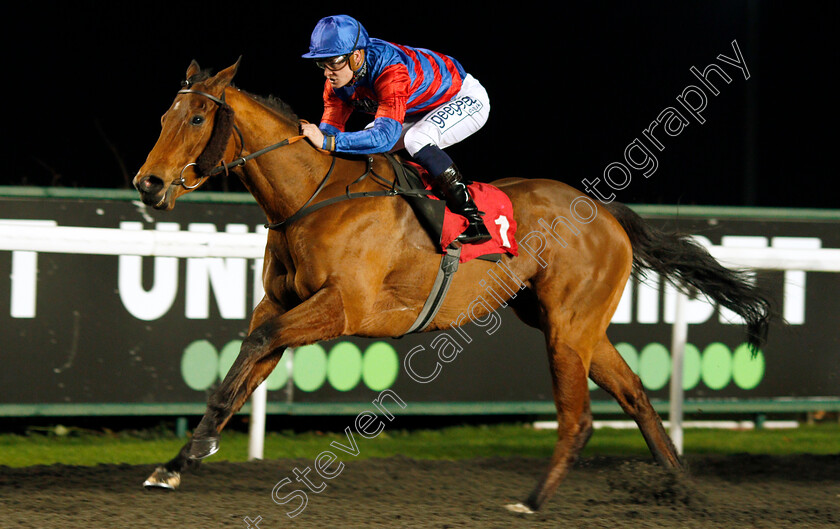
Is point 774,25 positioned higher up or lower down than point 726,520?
higher up

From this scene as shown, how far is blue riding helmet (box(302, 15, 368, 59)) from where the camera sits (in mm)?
3693

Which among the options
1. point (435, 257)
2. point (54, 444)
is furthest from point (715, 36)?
point (54, 444)

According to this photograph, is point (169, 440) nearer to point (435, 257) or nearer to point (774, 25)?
point (435, 257)

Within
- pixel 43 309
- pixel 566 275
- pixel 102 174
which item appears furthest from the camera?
pixel 102 174

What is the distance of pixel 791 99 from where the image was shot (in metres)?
10.4

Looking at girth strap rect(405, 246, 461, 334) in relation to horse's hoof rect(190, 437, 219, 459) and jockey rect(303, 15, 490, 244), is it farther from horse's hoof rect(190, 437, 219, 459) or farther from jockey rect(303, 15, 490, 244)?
horse's hoof rect(190, 437, 219, 459)

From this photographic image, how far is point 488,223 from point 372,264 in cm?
57

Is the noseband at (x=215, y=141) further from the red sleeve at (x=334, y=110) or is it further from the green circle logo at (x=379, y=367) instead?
the green circle logo at (x=379, y=367)

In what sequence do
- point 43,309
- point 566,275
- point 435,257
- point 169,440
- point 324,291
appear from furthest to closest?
point 169,440 < point 43,309 < point 566,275 < point 435,257 < point 324,291

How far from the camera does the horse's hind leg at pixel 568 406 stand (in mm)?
4051

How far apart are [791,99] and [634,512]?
7706 millimetres

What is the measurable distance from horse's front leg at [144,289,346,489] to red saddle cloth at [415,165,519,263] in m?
0.60

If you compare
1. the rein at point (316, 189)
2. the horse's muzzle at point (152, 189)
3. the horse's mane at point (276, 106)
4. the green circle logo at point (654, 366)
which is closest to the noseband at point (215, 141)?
the rein at point (316, 189)

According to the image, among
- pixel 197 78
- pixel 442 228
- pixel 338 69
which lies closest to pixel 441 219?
pixel 442 228
